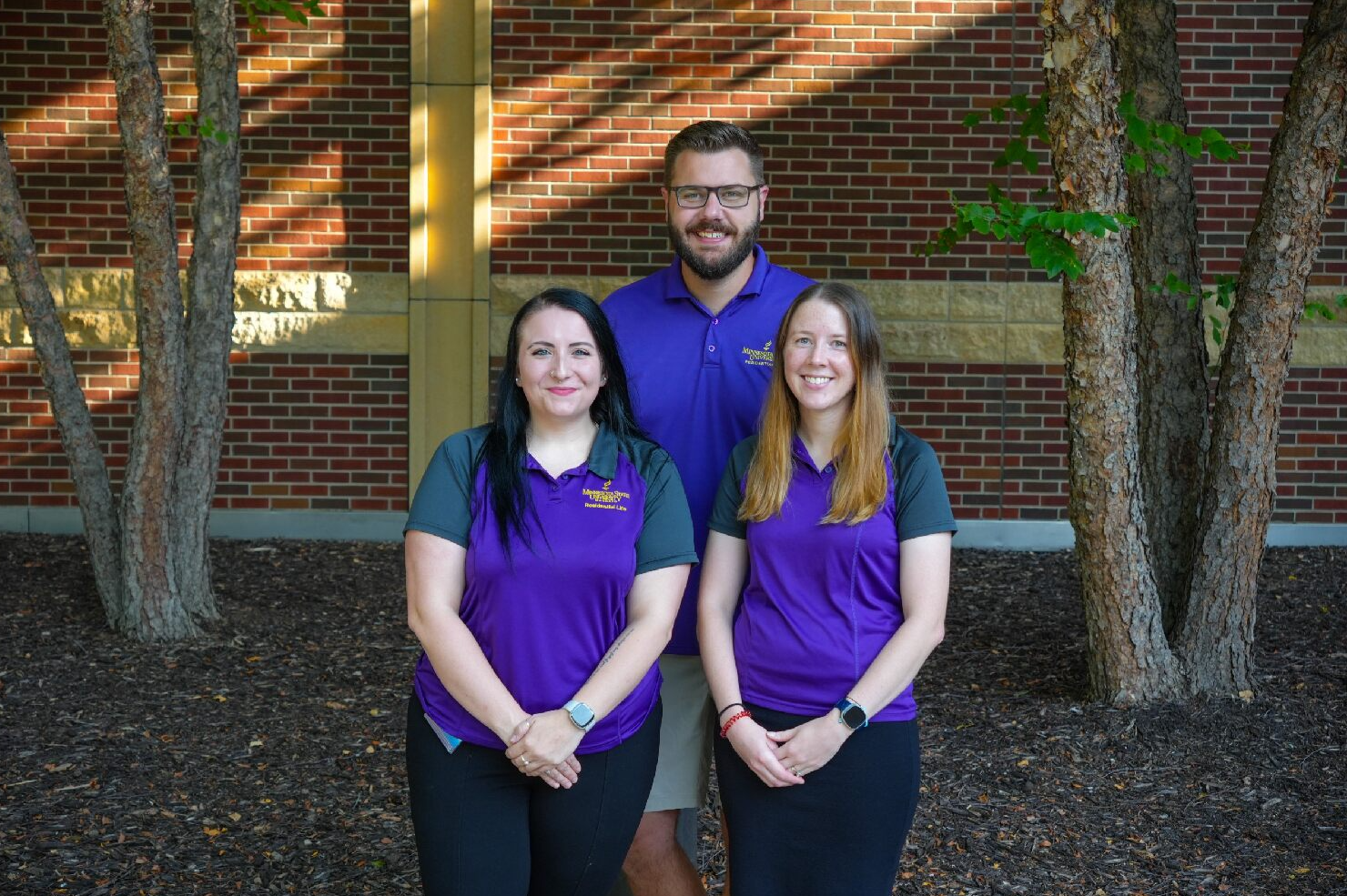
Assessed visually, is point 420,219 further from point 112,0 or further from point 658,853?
point 658,853

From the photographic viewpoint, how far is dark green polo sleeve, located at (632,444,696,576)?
2598 mm

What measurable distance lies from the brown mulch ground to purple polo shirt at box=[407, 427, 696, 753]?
1.70 meters

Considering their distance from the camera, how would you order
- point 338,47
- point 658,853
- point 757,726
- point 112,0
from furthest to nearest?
point 338,47 < point 112,0 < point 658,853 < point 757,726

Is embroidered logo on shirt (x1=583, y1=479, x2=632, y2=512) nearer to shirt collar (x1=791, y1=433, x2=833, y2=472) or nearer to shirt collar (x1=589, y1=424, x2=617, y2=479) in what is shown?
shirt collar (x1=589, y1=424, x2=617, y2=479)

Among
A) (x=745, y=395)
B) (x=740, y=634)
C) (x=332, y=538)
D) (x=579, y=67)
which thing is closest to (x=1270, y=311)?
(x=745, y=395)

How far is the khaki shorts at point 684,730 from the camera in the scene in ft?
10.2

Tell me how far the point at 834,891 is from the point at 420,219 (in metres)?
6.28

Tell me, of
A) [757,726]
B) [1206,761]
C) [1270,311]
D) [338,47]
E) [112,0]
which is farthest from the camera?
[338,47]

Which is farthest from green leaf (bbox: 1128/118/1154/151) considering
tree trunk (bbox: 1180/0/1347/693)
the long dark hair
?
the long dark hair

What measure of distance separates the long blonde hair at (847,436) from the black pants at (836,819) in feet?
1.42

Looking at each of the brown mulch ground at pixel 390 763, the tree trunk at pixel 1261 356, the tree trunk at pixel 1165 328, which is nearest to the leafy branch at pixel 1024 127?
the tree trunk at pixel 1165 328

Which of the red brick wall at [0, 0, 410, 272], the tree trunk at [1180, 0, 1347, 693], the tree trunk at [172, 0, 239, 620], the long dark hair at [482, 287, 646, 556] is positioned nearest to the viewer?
the long dark hair at [482, 287, 646, 556]

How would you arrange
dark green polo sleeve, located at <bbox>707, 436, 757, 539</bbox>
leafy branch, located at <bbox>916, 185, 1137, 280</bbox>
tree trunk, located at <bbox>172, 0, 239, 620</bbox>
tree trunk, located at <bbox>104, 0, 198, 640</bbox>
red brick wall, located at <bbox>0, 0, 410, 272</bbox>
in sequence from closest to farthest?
dark green polo sleeve, located at <bbox>707, 436, 757, 539</bbox>
leafy branch, located at <bbox>916, 185, 1137, 280</bbox>
tree trunk, located at <bbox>104, 0, 198, 640</bbox>
tree trunk, located at <bbox>172, 0, 239, 620</bbox>
red brick wall, located at <bbox>0, 0, 410, 272</bbox>

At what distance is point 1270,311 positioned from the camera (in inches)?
199
